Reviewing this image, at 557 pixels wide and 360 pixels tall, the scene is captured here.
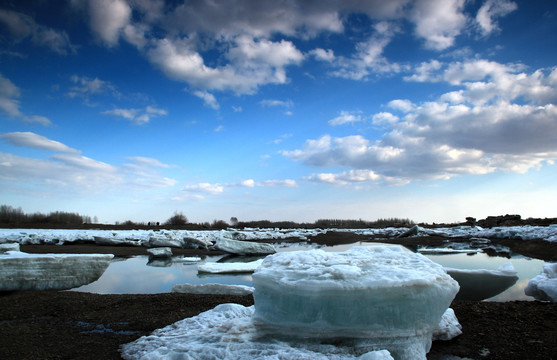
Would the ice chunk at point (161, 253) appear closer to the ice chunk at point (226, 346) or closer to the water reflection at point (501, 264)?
the ice chunk at point (226, 346)

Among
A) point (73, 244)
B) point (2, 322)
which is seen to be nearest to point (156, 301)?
point (2, 322)

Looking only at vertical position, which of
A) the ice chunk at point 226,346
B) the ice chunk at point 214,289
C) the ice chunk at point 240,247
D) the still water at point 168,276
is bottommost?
the still water at point 168,276

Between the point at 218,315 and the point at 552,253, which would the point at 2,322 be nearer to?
the point at 218,315

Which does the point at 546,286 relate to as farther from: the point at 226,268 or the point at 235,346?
the point at 226,268

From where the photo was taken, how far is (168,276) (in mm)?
8172

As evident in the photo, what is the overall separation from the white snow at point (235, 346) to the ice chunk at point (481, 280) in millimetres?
2636

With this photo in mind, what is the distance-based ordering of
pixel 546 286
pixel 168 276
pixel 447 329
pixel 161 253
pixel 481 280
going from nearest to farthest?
pixel 447 329 < pixel 546 286 < pixel 481 280 < pixel 168 276 < pixel 161 253

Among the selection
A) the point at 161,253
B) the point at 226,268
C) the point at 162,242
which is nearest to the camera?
the point at 226,268

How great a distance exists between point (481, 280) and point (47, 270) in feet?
26.6

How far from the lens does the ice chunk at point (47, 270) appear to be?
5.84 m

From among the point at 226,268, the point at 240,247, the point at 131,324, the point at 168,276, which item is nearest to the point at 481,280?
the point at 131,324

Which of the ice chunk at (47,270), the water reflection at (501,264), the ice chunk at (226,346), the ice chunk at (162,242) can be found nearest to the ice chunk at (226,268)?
the ice chunk at (47,270)

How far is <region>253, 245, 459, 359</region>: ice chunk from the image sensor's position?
9.27 ft

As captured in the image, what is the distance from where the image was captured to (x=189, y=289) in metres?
5.98
